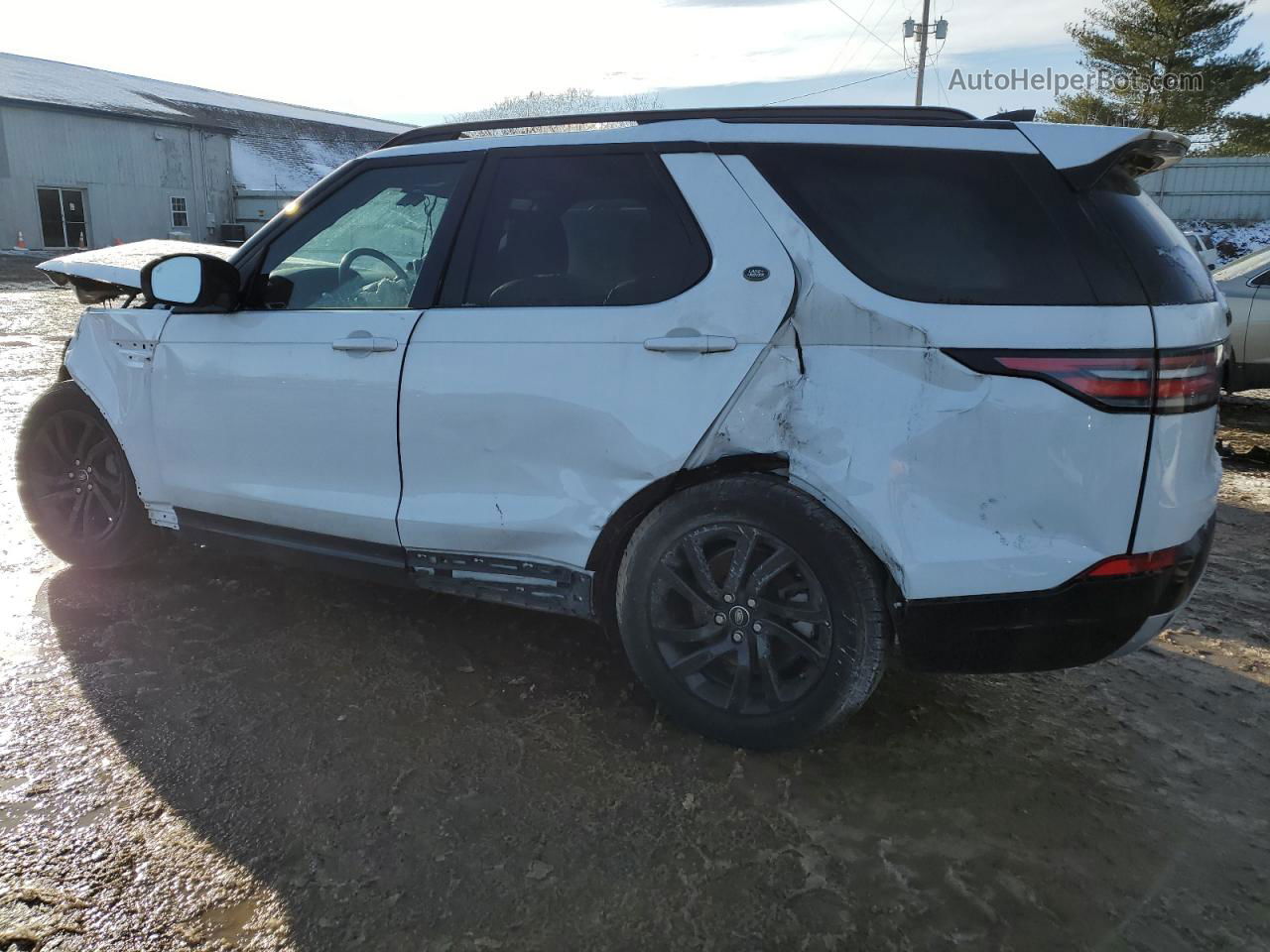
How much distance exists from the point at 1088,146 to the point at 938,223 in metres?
0.43

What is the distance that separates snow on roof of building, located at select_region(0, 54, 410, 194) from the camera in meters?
33.1

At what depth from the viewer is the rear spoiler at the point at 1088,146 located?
2.41 m

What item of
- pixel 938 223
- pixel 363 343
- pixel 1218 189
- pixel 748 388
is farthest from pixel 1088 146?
pixel 1218 189

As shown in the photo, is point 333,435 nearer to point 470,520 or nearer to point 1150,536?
point 470,520

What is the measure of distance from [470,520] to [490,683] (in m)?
0.62

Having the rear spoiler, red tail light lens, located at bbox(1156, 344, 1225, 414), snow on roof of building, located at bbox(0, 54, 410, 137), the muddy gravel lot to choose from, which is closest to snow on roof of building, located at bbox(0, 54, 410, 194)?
snow on roof of building, located at bbox(0, 54, 410, 137)

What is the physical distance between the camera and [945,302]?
2434mm

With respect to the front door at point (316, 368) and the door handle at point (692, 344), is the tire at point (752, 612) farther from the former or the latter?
the front door at point (316, 368)

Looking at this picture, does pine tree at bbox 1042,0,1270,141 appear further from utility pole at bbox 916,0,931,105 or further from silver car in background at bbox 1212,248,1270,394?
silver car in background at bbox 1212,248,1270,394

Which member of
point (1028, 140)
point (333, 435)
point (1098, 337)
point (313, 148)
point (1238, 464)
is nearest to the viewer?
point (1098, 337)

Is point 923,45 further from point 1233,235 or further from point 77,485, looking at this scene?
point 77,485

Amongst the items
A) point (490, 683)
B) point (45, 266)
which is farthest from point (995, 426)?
point (45, 266)

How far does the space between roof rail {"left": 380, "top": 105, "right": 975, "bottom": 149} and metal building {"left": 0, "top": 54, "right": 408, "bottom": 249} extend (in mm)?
33413

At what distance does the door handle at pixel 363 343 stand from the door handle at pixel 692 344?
0.94m
